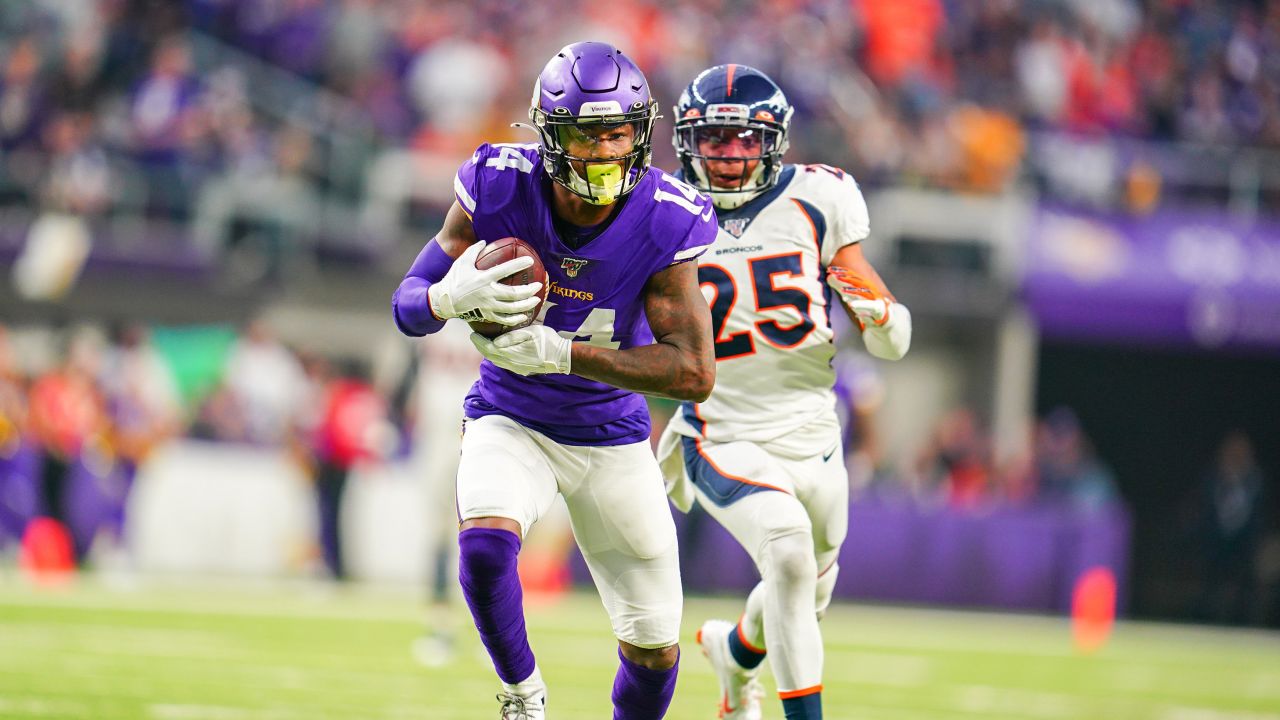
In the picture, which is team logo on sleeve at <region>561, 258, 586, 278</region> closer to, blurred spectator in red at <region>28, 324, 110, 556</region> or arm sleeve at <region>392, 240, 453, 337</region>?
arm sleeve at <region>392, 240, 453, 337</region>

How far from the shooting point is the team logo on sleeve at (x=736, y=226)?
18.0ft

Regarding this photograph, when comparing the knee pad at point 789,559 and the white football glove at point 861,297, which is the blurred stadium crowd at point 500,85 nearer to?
the white football glove at point 861,297

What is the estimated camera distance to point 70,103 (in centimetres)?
1366

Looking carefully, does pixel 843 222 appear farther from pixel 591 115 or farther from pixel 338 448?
pixel 338 448

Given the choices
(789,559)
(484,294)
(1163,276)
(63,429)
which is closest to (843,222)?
(789,559)

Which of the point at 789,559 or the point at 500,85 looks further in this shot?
the point at 500,85

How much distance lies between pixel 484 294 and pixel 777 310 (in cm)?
149

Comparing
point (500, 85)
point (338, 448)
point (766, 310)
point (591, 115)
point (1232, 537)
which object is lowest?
point (1232, 537)

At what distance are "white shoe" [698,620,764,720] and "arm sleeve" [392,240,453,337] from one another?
1.80 metres

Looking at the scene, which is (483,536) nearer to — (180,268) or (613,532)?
(613,532)

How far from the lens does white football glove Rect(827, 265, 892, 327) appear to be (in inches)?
201

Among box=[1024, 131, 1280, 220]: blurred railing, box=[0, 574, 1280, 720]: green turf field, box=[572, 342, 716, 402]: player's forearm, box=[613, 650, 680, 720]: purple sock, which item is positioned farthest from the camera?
box=[1024, 131, 1280, 220]: blurred railing

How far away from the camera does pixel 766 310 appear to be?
5398 millimetres

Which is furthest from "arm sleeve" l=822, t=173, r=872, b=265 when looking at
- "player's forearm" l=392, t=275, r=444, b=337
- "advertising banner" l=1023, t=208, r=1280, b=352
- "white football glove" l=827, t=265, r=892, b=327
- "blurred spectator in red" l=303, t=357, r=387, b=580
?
"advertising banner" l=1023, t=208, r=1280, b=352
